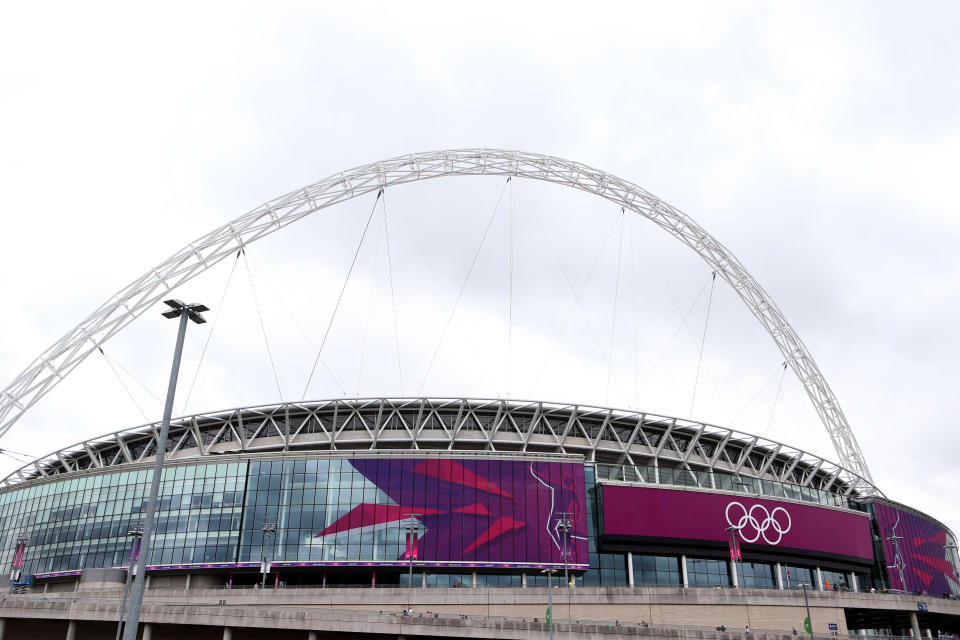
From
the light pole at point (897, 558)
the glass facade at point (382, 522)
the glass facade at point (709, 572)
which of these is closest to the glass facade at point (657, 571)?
the glass facade at point (382, 522)

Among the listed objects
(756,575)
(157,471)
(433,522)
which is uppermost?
(433,522)

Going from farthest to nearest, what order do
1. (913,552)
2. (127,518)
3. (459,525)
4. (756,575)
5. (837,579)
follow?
(913,552)
(837,579)
(756,575)
(127,518)
(459,525)

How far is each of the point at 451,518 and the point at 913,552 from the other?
55.1 m

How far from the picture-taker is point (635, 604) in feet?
162

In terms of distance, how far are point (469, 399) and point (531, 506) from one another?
1412 cm

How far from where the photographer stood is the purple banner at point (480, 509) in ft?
210

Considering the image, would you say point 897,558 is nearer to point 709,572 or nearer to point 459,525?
point 709,572

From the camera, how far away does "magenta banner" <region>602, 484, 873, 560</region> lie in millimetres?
67375

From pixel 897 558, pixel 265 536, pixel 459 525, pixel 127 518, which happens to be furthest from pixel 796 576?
pixel 127 518

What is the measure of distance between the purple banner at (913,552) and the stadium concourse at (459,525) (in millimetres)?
470

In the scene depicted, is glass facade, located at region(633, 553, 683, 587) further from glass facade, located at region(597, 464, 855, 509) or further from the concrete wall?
the concrete wall

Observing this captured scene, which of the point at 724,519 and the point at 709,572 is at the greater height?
the point at 724,519

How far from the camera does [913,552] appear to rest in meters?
84.2

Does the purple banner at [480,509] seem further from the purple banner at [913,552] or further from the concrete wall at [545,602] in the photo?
the purple banner at [913,552]
